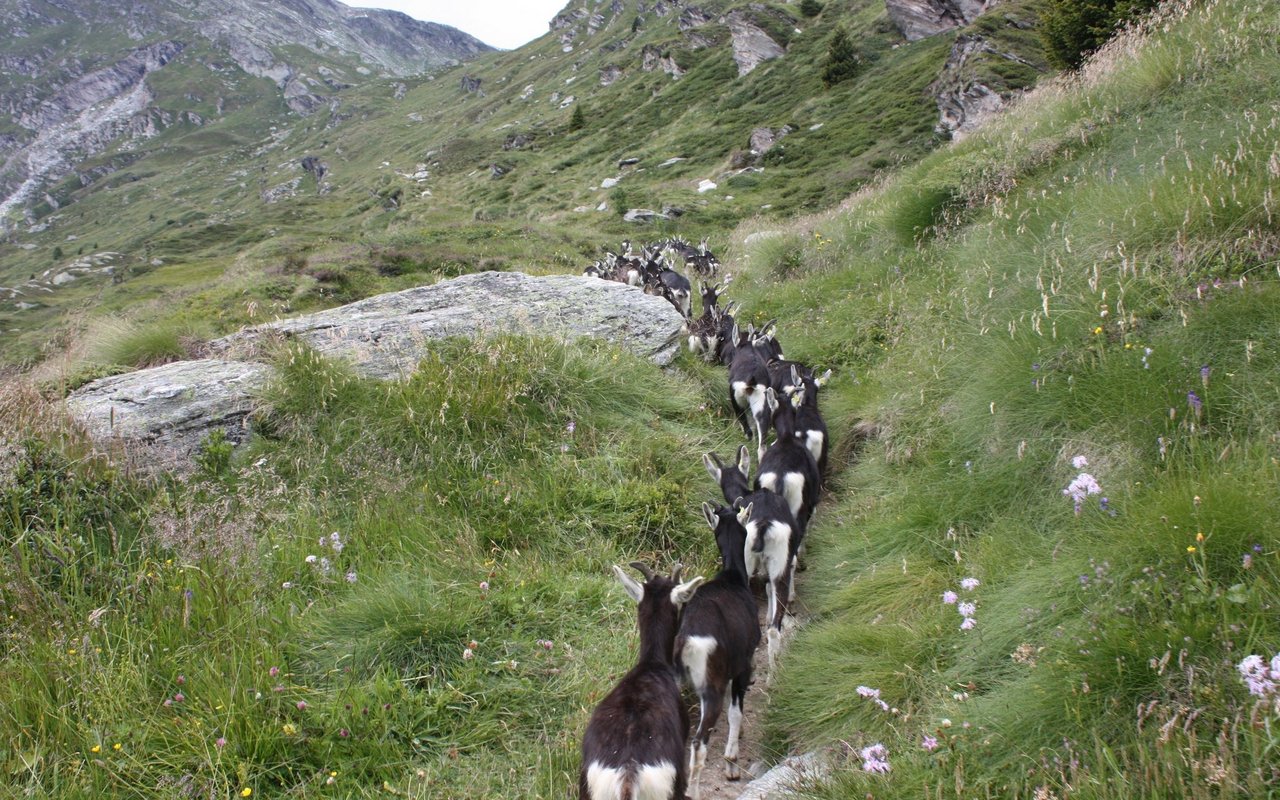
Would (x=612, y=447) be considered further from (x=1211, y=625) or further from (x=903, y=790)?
(x=1211, y=625)

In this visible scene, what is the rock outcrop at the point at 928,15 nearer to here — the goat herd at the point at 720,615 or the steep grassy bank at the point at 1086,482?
the steep grassy bank at the point at 1086,482

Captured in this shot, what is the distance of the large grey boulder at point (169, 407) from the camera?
6305 mm

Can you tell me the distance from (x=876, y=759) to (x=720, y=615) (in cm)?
153

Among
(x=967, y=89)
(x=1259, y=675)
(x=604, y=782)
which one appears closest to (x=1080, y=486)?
(x=1259, y=675)

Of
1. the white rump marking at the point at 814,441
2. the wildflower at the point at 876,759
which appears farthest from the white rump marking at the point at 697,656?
the white rump marking at the point at 814,441

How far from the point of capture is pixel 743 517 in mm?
5258

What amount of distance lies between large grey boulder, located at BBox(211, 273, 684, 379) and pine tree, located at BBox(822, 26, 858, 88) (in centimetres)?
3748

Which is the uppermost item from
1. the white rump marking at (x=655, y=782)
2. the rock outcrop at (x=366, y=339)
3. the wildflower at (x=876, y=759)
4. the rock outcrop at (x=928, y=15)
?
the rock outcrop at (x=928, y=15)

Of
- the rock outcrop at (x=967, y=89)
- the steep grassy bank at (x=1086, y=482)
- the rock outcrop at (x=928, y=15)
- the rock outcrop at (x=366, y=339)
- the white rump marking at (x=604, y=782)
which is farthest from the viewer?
the rock outcrop at (x=928, y=15)

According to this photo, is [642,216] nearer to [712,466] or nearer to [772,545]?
[712,466]

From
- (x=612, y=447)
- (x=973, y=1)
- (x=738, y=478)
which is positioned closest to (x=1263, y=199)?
(x=738, y=478)

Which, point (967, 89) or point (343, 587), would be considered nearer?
point (343, 587)

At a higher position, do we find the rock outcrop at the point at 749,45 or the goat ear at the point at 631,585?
the rock outcrop at the point at 749,45

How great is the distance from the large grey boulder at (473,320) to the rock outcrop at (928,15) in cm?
4306
